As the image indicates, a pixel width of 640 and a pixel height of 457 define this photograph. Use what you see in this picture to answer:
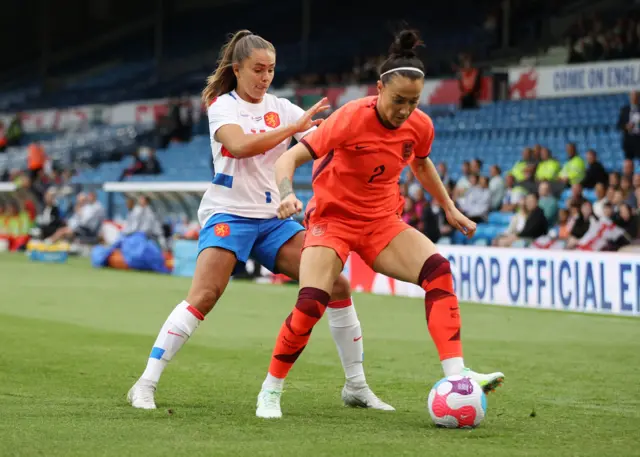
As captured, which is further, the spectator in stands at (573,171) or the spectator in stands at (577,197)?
the spectator in stands at (573,171)

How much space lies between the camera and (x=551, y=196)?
17.1 meters

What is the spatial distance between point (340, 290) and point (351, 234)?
1.56 ft

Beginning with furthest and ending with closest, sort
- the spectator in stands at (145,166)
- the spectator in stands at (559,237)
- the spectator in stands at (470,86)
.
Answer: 1. the spectator in stands at (145,166)
2. the spectator in stands at (470,86)
3. the spectator in stands at (559,237)

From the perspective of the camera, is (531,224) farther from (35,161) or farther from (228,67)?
(35,161)

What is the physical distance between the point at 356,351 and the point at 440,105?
19.6m

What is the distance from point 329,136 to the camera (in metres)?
5.96

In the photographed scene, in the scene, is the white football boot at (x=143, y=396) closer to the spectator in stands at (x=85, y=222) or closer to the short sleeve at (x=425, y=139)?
the short sleeve at (x=425, y=139)

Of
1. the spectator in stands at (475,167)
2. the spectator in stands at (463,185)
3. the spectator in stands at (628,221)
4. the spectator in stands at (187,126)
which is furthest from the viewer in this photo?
the spectator in stands at (187,126)

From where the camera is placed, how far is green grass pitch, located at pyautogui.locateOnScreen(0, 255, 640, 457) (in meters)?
5.23

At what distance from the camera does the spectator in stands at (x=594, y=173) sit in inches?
689

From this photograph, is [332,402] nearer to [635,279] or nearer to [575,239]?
[635,279]

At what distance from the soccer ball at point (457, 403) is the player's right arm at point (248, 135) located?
1.61m

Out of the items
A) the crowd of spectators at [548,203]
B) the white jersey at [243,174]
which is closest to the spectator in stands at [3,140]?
the crowd of spectators at [548,203]

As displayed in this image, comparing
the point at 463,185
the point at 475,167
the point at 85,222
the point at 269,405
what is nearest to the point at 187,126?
the point at 85,222
